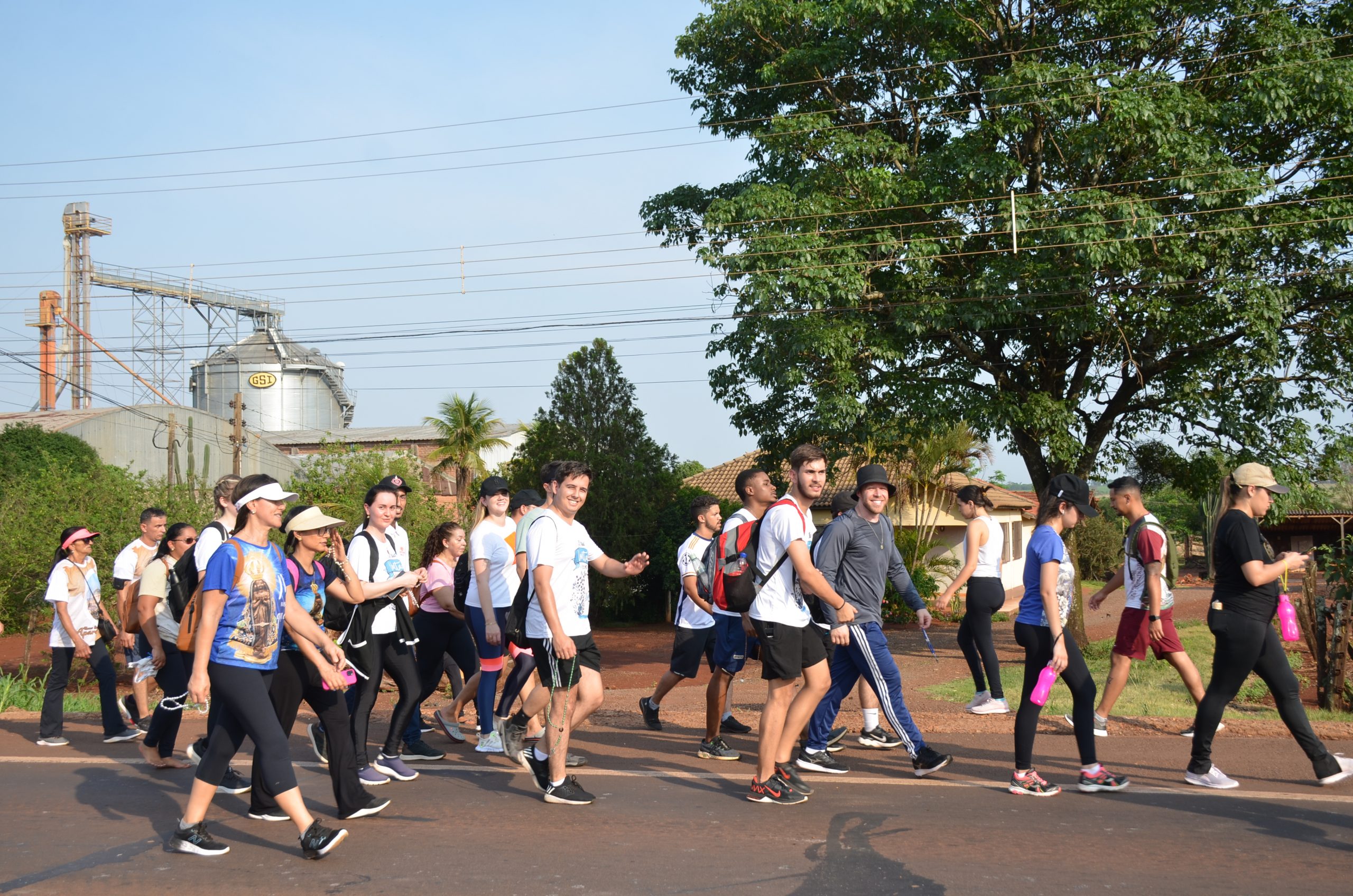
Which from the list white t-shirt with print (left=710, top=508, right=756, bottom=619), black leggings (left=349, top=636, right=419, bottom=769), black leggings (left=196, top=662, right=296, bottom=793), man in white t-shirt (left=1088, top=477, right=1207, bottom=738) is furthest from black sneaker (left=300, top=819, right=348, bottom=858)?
man in white t-shirt (left=1088, top=477, right=1207, bottom=738)

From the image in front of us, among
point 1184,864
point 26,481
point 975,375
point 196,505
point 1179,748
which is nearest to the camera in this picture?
point 1184,864

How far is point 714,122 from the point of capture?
18.9 m

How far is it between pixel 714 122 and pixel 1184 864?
1588cm

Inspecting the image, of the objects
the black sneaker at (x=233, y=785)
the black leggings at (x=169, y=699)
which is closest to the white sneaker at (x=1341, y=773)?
the black sneaker at (x=233, y=785)

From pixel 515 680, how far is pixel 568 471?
6.64ft

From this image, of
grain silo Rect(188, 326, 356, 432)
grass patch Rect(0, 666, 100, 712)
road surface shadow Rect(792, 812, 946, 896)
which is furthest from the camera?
grain silo Rect(188, 326, 356, 432)

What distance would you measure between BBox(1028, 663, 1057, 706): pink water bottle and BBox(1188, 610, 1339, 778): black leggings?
93 centimetres

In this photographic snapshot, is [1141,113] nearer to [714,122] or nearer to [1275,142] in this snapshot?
[1275,142]

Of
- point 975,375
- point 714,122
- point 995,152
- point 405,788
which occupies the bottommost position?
point 405,788

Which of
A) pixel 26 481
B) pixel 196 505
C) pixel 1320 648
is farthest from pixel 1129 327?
pixel 26 481

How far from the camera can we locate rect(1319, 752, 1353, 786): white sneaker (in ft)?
20.8

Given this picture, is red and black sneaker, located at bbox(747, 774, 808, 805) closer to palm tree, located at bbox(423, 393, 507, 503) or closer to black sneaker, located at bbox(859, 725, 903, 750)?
black sneaker, located at bbox(859, 725, 903, 750)

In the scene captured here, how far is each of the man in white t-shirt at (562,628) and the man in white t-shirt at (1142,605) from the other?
3595 millimetres

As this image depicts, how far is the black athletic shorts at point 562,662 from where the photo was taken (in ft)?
20.2
